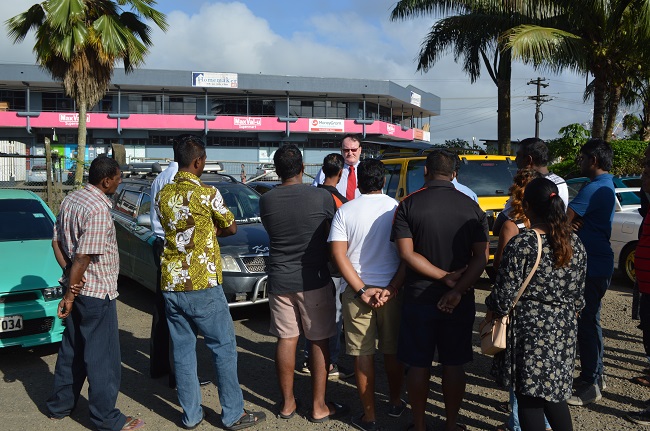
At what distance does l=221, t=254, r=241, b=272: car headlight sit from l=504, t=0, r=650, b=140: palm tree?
885cm

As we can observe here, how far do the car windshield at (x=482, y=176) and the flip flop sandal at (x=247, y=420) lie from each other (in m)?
5.34

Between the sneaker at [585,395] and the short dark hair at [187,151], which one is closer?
the short dark hair at [187,151]

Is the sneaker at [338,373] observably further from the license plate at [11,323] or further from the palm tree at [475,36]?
the palm tree at [475,36]

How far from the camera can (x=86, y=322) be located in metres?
4.19

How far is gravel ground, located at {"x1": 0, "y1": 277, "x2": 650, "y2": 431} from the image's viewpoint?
169 inches

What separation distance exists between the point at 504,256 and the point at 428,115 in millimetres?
57879

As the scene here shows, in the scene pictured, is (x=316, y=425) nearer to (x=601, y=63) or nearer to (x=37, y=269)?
(x=37, y=269)

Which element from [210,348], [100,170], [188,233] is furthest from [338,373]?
[100,170]

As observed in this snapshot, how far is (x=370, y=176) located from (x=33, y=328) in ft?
11.8

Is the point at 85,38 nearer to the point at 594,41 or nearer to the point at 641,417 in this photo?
the point at 594,41

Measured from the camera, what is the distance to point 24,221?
22.6ft

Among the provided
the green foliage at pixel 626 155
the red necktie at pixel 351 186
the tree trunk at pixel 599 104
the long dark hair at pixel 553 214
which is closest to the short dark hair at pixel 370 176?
the long dark hair at pixel 553 214

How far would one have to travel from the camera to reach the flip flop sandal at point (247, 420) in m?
4.16

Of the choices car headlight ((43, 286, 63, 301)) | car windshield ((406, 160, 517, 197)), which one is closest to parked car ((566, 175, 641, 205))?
car windshield ((406, 160, 517, 197))
